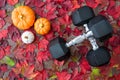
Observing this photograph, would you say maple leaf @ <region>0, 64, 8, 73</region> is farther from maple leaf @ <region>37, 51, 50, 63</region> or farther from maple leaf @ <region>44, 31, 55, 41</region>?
maple leaf @ <region>44, 31, 55, 41</region>

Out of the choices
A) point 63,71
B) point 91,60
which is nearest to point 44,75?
point 63,71

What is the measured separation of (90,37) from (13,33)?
0.63m

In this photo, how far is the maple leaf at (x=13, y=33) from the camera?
1.95m

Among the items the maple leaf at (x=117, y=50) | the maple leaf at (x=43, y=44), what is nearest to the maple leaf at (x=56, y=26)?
the maple leaf at (x=43, y=44)

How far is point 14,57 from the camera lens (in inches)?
75.7

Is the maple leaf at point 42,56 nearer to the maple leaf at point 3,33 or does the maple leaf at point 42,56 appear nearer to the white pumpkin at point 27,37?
the white pumpkin at point 27,37

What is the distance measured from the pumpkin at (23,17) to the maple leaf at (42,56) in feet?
0.71

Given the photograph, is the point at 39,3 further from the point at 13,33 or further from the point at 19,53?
the point at 19,53

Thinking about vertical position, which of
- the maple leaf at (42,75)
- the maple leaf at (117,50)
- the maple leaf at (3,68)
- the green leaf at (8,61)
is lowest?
the maple leaf at (42,75)

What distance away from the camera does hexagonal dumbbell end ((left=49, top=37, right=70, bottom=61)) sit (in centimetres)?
170

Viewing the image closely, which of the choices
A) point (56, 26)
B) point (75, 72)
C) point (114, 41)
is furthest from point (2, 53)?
point (114, 41)

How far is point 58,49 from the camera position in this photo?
1704 mm

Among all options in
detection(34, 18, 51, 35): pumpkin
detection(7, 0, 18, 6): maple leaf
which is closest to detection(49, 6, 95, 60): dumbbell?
detection(34, 18, 51, 35): pumpkin

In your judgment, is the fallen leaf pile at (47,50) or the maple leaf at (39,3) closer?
the fallen leaf pile at (47,50)
